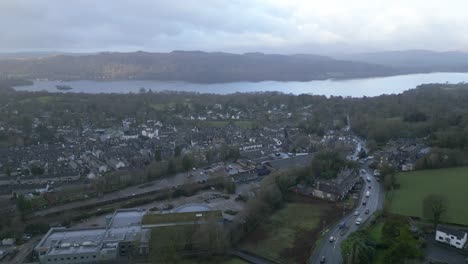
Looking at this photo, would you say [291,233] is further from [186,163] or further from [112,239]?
[186,163]

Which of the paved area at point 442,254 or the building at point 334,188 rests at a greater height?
the building at point 334,188

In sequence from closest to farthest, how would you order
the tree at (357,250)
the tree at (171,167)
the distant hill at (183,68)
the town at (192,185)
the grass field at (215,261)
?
the tree at (357,250) → the grass field at (215,261) → the town at (192,185) → the tree at (171,167) → the distant hill at (183,68)

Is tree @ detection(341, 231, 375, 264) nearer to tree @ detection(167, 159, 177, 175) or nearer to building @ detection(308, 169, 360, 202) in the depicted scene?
building @ detection(308, 169, 360, 202)

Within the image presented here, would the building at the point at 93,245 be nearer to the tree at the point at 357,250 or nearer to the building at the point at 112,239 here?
the building at the point at 112,239

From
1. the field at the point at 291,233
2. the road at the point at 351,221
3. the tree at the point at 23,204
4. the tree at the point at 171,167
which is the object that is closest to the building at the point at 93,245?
the tree at the point at 23,204

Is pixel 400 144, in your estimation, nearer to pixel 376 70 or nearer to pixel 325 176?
pixel 325 176

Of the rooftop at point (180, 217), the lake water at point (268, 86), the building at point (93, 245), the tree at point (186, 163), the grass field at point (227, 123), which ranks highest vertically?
the lake water at point (268, 86)

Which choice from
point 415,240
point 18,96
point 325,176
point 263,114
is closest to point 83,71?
point 18,96
